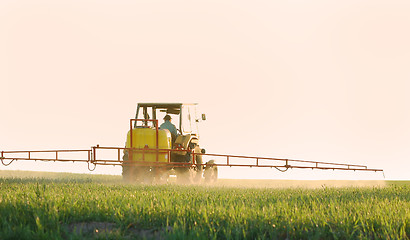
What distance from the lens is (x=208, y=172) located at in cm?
1852

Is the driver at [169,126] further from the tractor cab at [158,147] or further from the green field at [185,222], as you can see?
the green field at [185,222]

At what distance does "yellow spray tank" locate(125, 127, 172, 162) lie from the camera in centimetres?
1619

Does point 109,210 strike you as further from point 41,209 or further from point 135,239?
point 135,239

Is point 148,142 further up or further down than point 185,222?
further up

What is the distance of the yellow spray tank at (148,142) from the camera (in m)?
16.2

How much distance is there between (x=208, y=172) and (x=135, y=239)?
42.1 ft

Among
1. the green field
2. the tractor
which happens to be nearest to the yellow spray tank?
the tractor

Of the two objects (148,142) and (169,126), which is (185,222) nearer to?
(148,142)

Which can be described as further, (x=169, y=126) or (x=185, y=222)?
(x=169, y=126)

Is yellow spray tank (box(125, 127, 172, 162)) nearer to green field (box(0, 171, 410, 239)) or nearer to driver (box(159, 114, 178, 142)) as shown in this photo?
driver (box(159, 114, 178, 142))

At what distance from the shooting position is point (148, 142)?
53.3ft

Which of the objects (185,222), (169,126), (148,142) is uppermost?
(169,126)

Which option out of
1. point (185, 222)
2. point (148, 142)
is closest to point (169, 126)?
point (148, 142)

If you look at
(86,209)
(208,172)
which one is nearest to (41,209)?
(86,209)
